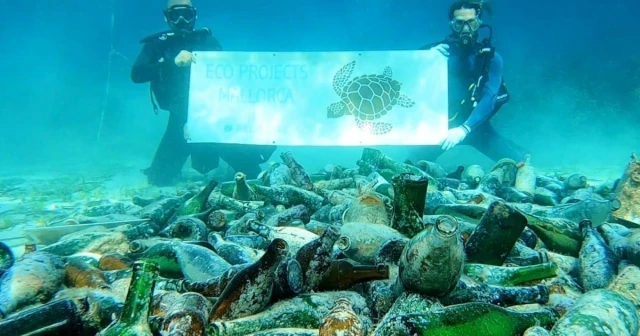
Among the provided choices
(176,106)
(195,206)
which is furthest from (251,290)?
(176,106)

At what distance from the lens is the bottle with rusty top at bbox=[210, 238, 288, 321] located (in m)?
1.54

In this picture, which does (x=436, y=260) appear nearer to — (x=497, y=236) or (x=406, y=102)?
(x=497, y=236)

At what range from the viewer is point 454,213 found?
3.16 m

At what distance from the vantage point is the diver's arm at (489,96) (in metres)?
8.33

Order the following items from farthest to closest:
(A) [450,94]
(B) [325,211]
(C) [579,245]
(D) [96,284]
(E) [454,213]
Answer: (A) [450,94]
(B) [325,211]
(E) [454,213]
(C) [579,245]
(D) [96,284]

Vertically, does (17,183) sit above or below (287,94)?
below

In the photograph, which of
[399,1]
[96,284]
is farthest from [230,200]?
[399,1]

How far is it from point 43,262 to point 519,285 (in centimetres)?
262

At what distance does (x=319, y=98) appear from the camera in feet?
24.5

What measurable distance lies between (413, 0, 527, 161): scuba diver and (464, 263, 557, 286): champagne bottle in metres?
6.40

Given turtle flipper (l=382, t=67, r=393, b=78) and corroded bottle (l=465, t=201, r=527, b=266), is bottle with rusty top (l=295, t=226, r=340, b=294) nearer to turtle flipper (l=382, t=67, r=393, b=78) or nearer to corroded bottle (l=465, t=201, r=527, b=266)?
corroded bottle (l=465, t=201, r=527, b=266)

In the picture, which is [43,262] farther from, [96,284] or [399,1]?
[399,1]

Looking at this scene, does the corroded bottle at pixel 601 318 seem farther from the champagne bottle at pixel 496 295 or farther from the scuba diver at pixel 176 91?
the scuba diver at pixel 176 91

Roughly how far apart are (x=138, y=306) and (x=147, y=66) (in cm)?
944
